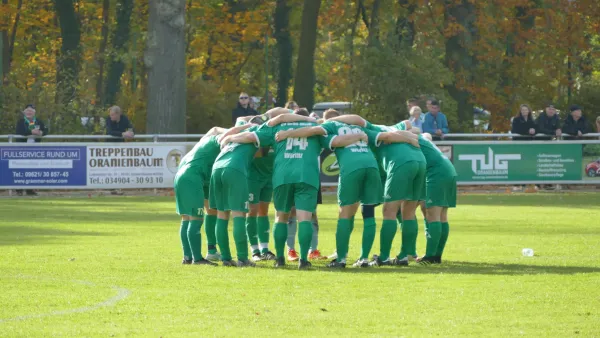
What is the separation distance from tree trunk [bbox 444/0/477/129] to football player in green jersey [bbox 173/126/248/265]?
26.9 meters

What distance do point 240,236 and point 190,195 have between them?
2.88ft

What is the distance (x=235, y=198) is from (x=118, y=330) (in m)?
4.99

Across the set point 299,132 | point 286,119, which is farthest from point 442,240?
point 286,119

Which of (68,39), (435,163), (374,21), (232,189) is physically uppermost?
(374,21)

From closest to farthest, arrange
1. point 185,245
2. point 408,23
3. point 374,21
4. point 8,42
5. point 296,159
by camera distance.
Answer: point 296,159, point 185,245, point 374,21, point 408,23, point 8,42

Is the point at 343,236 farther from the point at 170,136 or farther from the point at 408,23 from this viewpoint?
the point at 408,23

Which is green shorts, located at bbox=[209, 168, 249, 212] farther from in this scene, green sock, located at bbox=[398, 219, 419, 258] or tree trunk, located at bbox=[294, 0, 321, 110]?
tree trunk, located at bbox=[294, 0, 321, 110]

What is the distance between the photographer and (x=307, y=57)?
39906 millimetres

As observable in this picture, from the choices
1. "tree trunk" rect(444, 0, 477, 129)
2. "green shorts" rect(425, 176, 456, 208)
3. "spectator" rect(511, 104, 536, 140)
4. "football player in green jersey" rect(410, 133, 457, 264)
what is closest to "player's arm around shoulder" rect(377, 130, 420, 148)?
"football player in green jersey" rect(410, 133, 457, 264)

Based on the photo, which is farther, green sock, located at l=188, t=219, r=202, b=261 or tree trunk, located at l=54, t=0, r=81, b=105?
tree trunk, located at l=54, t=0, r=81, b=105

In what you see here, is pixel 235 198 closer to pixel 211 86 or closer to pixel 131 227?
pixel 131 227

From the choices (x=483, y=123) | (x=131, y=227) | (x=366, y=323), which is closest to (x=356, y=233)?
(x=131, y=227)

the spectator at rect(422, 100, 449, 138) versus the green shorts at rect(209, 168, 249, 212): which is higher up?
the spectator at rect(422, 100, 449, 138)

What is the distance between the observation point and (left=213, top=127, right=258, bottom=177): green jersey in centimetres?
1505
